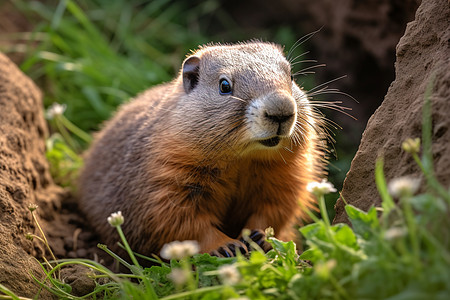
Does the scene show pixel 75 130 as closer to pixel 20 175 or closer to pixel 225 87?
pixel 20 175

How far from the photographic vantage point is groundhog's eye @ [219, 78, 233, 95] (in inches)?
181

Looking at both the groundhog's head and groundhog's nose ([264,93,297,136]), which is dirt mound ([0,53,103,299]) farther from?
groundhog's nose ([264,93,297,136])

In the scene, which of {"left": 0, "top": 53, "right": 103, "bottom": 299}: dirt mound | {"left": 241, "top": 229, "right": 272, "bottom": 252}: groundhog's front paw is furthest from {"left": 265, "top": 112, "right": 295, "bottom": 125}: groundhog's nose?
{"left": 0, "top": 53, "right": 103, "bottom": 299}: dirt mound

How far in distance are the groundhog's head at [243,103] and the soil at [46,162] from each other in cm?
69

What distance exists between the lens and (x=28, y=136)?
5.90 metres

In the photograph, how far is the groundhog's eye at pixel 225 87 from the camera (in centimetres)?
460

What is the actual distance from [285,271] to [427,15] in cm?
228

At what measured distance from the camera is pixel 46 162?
630cm

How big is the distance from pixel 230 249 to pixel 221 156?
0.76m

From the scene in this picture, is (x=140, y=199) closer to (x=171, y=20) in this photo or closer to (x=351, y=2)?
(x=351, y=2)

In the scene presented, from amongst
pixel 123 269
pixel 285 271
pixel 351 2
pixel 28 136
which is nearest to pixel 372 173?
pixel 285 271

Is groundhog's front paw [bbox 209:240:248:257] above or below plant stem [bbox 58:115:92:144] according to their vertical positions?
above

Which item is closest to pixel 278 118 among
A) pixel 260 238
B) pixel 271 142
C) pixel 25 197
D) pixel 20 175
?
pixel 271 142

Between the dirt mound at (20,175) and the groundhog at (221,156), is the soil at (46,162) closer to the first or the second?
the dirt mound at (20,175)
